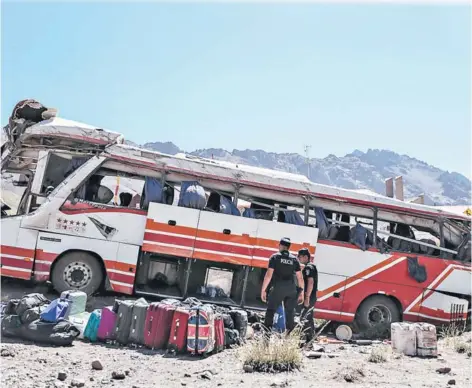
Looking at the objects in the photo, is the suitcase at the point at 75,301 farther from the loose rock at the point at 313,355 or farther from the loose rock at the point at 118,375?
the loose rock at the point at 313,355

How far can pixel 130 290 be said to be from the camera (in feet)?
30.2

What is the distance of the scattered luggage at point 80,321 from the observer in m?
7.06

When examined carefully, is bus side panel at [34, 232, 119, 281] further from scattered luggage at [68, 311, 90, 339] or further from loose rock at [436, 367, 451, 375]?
loose rock at [436, 367, 451, 375]

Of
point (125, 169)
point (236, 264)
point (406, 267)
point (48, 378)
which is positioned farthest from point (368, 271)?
point (48, 378)

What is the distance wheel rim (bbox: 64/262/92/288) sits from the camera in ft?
29.5

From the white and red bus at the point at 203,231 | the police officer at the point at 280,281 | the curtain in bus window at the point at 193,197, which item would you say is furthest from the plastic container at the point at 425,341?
the curtain in bus window at the point at 193,197

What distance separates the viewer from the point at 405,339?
7.80 meters

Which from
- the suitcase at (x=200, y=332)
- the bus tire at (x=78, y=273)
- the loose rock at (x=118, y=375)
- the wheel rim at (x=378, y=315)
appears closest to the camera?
the loose rock at (x=118, y=375)

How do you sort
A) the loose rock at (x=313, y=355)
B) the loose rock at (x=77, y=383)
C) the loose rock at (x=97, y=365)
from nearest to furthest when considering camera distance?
the loose rock at (x=77, y=383) < the loose rock at (x=97, y=365) < the loose rock at (x=313, y=355)

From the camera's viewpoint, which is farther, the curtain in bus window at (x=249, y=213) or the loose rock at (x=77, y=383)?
the curtain in bus window at (x=249, y=213)

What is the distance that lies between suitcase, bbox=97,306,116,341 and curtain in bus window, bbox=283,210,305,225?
424 centimetres

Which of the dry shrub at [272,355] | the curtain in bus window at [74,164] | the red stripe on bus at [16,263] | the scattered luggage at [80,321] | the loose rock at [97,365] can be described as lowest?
the loose rock at [97,365]

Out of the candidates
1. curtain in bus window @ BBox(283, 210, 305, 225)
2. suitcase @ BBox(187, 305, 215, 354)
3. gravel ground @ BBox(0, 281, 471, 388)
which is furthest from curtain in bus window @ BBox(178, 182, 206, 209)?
gravel ground @ BBox(0, 281, 471, 388)

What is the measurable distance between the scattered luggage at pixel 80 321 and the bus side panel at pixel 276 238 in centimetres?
347
